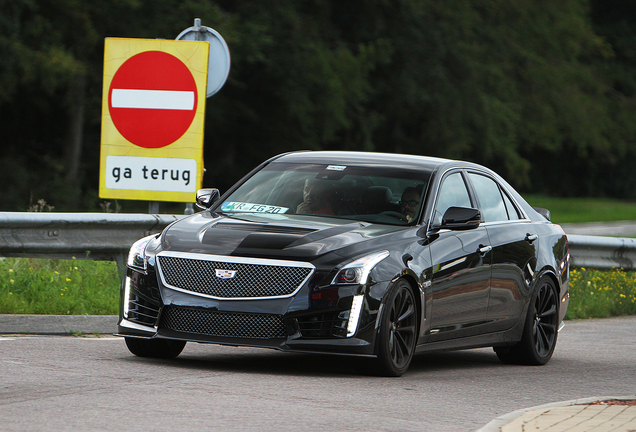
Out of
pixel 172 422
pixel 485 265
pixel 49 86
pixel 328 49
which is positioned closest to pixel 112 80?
pixel 485 265

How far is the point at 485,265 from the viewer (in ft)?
28.8

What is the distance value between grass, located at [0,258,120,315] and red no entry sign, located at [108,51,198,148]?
1.37 metres

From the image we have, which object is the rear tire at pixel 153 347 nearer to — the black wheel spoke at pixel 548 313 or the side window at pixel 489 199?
the side window at pixel 489 199

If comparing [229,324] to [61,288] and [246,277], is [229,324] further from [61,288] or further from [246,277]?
→ [61,288]

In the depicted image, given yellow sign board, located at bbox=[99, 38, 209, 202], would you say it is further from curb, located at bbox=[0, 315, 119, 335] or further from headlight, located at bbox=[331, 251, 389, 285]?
headlight, located at bbox=[331, 251, 389, 285]

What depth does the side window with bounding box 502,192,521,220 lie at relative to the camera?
965 cm

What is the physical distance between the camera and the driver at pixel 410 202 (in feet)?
27.4

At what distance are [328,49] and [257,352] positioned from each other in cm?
2757

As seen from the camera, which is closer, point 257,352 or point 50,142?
point 257,352

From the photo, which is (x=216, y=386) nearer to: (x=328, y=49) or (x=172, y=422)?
(x=172, y=422)

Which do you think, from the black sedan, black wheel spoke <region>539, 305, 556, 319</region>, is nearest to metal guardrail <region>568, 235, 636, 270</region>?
black wheel spoke <region>539, 305, 556, 319</region>

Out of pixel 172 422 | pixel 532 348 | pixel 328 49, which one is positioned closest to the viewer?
pixel 172 422

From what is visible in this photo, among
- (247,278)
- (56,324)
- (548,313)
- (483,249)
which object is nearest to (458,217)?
(483,249)

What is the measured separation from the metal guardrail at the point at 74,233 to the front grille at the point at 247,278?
11.4ft
